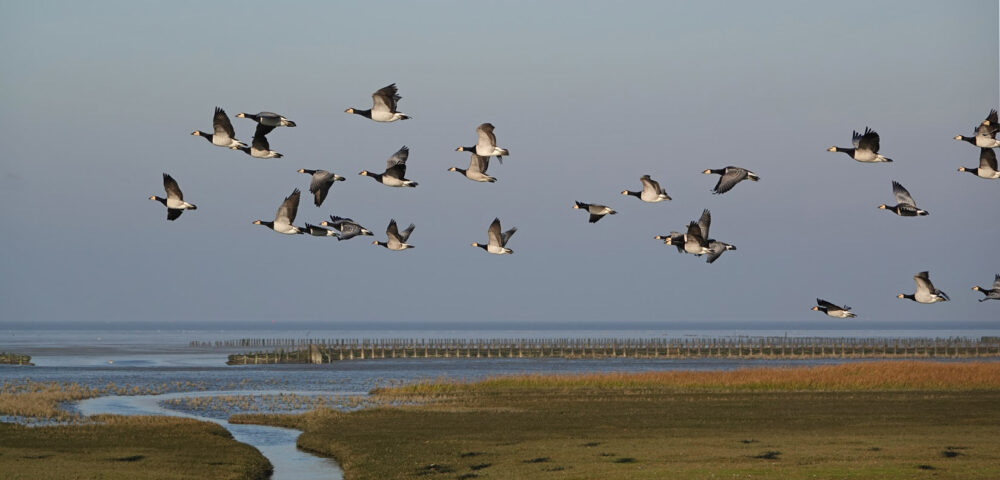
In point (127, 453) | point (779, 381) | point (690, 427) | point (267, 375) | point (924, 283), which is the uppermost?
point (924, 283)

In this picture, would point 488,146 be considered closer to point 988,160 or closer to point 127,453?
point 988,160

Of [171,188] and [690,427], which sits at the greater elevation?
[171,188]

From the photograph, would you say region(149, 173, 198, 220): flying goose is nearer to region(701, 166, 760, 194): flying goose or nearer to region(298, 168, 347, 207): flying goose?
region(298, 168, 347, 207): flying goose

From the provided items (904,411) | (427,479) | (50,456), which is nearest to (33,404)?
(50,456)

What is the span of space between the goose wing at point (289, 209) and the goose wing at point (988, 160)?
1859cm

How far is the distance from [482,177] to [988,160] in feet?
45.2

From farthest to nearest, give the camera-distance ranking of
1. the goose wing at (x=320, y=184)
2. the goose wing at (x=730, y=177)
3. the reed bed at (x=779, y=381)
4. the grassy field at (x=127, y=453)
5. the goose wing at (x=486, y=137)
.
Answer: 1. the reed bed at (x=779, y=381)
2. the grassy field at (x=127, y=453)
3. the goose wing at (x=486, y=137)
4. the goose wing at (x=320, y=184)
5. the goose wing at (x=730, y=177)

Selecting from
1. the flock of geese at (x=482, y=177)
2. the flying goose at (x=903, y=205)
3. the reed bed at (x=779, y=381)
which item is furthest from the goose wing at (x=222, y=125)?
the reed bed at (x=779, y=381)

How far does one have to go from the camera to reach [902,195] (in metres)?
29.1

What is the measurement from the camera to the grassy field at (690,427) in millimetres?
34344

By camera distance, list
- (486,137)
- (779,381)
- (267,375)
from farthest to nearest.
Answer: (267,375), (779,381), (486,137)

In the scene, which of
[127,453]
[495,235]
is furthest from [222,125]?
[127,453]


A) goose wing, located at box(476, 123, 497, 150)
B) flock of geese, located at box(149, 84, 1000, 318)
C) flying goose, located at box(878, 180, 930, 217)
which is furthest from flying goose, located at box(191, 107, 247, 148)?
flying goose, located at box(878, 180, 930, 217)

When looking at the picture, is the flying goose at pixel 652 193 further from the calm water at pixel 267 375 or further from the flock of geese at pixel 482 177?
the calm water at pixel 267 375
